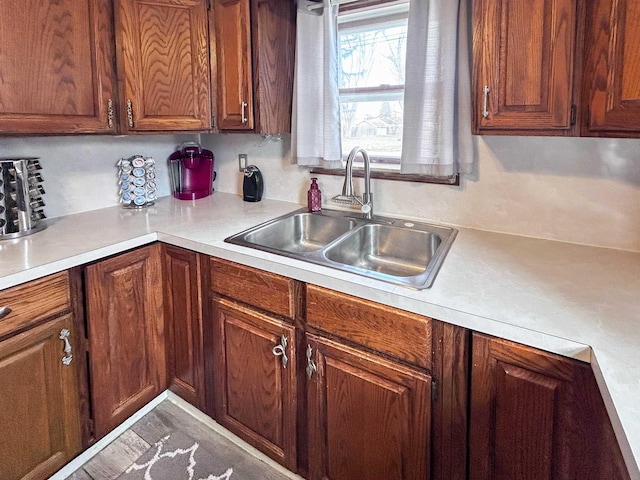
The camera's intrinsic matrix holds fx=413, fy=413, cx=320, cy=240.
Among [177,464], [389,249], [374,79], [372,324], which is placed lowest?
[177,464]

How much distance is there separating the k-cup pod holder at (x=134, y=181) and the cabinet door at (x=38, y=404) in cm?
82

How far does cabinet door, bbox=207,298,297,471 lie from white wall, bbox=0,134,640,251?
770 millimetres

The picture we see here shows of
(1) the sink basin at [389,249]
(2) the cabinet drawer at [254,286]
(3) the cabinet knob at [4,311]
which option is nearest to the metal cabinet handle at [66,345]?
(3) the cabinet knob at [4,311]

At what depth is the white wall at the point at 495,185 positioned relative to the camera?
→ 1.38 metres

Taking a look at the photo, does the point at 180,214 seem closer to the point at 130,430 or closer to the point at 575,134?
the point at 130,430

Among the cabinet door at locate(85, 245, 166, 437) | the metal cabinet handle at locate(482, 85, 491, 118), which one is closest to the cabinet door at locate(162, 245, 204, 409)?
the cabinet door at locate(85, 245, 166, 437)

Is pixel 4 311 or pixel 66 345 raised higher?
pixel 4 311

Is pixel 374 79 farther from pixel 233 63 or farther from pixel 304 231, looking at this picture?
pixel 304 231

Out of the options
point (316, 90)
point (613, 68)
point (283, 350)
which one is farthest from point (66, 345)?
point (613, 68)

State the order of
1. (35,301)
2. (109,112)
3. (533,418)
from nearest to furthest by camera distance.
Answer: (533,418), (35,301), (109,112)

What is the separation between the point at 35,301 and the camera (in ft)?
4.37

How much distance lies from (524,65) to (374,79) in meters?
0.81

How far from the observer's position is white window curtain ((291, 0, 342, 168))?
1815 millimetres

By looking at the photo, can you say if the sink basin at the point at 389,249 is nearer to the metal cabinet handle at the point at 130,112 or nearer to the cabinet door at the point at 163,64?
the cabinet door at the point at 163,64
